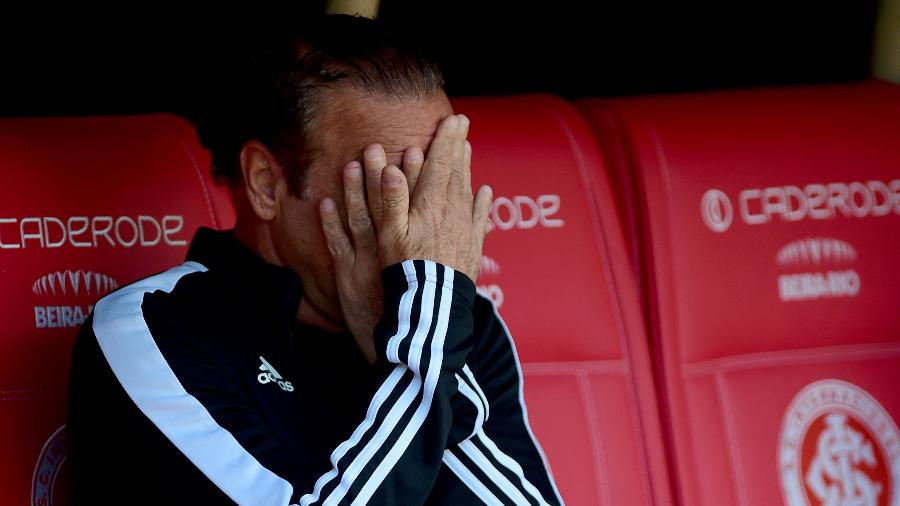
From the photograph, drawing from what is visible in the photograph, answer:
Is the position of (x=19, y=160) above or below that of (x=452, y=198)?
above

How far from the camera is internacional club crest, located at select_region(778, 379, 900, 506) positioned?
63.9 inches

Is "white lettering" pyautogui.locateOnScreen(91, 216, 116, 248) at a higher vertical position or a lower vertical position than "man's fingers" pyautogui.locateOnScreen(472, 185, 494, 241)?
higher

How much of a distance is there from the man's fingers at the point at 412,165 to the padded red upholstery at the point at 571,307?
0.40 m

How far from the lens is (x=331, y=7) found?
6.02 feet

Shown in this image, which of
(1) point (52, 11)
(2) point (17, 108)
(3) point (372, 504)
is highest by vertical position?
(1) point (52, 11)

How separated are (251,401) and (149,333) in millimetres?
115

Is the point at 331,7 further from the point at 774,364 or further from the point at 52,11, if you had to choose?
the point at 774,364

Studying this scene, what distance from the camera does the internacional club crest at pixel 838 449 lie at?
162 centimetres

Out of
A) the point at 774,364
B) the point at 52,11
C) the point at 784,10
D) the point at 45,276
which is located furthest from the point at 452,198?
the point at 784,10

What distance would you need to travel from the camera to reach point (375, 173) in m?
1.19

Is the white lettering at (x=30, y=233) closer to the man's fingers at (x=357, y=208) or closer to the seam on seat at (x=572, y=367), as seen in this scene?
the man's fingers at (x=357, y=208)

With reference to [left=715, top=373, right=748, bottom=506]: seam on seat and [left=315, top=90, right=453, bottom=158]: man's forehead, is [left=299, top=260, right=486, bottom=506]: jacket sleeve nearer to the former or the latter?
[left=315, top=90, right=453, bottom=158]: man's forehead

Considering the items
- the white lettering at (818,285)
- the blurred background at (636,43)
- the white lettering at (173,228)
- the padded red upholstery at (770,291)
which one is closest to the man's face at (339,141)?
the white lettering at (173,228)

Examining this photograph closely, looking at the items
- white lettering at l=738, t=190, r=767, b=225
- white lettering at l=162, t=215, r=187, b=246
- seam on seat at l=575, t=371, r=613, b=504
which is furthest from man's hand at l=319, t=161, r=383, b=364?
white lettering at l=738, t=190, r=767, b=225
